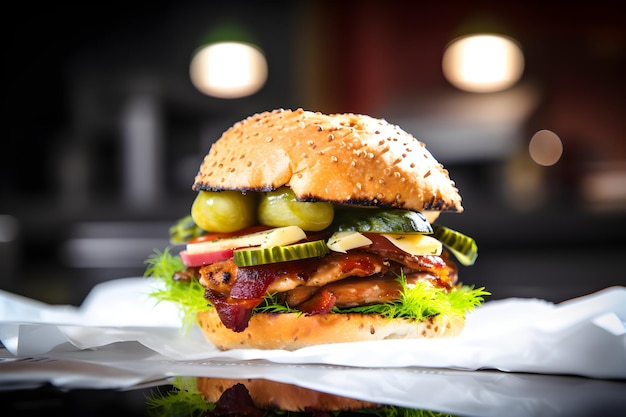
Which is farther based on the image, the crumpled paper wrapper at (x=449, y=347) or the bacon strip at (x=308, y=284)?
the bacon strip at (x=308, y=284)

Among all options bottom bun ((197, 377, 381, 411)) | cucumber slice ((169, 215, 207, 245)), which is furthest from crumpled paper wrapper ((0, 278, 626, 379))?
cucumber slice ((169, 215, 207, 245))

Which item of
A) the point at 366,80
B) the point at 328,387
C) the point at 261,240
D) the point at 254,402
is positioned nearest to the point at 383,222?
the point at 261,240

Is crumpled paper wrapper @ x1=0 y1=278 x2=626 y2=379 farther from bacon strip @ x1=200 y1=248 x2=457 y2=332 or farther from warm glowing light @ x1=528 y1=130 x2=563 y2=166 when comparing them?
warm glowing light @ x1=528 y1=130 x2=563 y2=166

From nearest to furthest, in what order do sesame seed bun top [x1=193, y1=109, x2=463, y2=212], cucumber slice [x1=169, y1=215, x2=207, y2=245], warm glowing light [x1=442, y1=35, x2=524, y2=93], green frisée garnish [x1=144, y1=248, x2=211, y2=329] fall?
sesame seed bun top [x1=193, y1=109, x2=463, y2=212] → green frisée garnish [x1=144, y1=248, x2=211, y2=329] → cucumber slice [x1=169, y1=215, x2=207, y2=245] → warm glowing light [x1=442, y1=35, x2=524, y2=93]

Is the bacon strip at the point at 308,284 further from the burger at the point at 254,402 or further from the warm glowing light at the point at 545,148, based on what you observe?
the warm glowing light at the point at 545,148

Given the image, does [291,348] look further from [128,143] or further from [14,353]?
[128,143]

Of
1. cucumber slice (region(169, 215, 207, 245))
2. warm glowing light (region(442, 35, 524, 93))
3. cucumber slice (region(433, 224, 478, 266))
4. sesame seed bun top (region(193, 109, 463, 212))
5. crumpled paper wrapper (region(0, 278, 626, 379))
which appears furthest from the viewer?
warm glowing light (region(442, 35, 524, 93))

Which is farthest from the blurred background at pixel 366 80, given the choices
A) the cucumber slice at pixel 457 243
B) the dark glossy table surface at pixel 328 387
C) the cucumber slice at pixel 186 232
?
the dark glossy table surface at pixel 328 387
